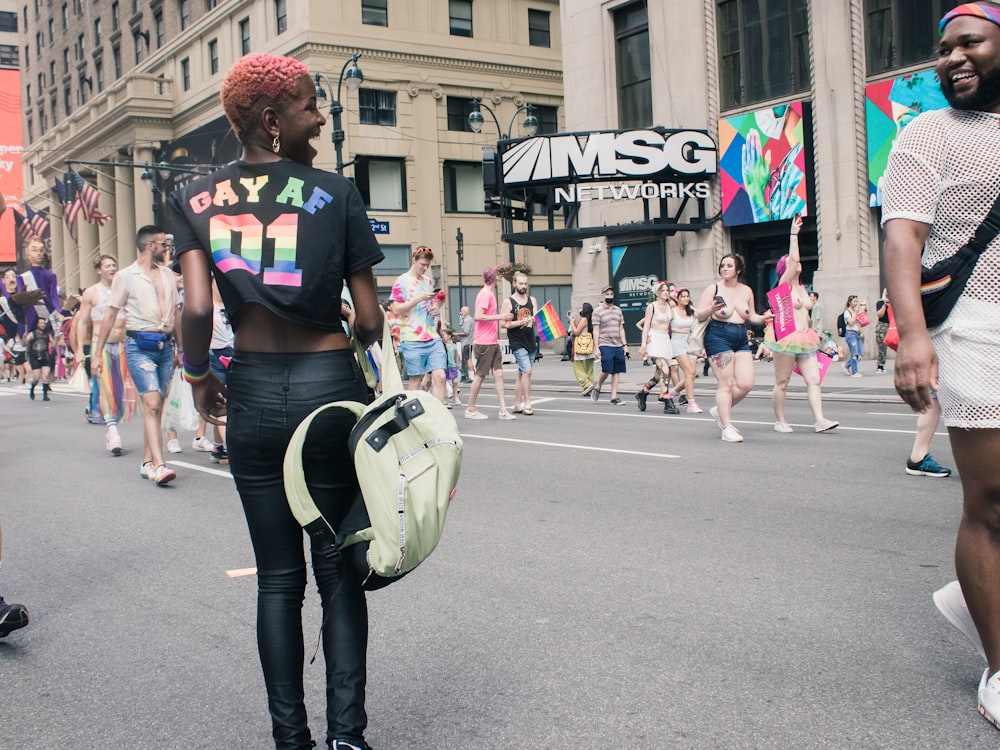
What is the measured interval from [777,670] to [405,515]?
1.72 metres

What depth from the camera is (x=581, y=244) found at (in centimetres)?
3106

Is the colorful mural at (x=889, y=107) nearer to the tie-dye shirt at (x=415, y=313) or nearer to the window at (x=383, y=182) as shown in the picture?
the tie-dye shirt at (x=415, y=313)

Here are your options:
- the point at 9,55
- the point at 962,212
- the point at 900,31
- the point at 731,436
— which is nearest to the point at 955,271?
the point at 962,212

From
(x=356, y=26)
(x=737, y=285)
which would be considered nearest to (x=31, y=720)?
(x=737, y=285)

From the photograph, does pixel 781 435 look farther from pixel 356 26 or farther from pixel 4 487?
pixel 356 26

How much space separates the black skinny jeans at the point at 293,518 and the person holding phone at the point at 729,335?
303 inches

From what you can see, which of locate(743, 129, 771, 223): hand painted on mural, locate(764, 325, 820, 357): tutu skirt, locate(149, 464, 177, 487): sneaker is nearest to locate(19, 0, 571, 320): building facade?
locate(743, 129, 771, 223): hand painted on mural

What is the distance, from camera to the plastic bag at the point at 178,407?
8922 millimetres

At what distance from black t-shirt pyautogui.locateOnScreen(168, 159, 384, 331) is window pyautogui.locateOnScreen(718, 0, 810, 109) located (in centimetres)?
Answer: 2426

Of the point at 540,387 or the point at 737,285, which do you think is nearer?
the point at 737,285

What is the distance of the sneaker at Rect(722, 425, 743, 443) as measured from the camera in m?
10.0

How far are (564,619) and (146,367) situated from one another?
18.7ft

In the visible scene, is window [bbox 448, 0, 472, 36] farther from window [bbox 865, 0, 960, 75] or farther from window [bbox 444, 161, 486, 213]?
window [bbox 865, 0, 960, 75]

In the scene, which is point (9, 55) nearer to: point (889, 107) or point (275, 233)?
point (889, 107)
